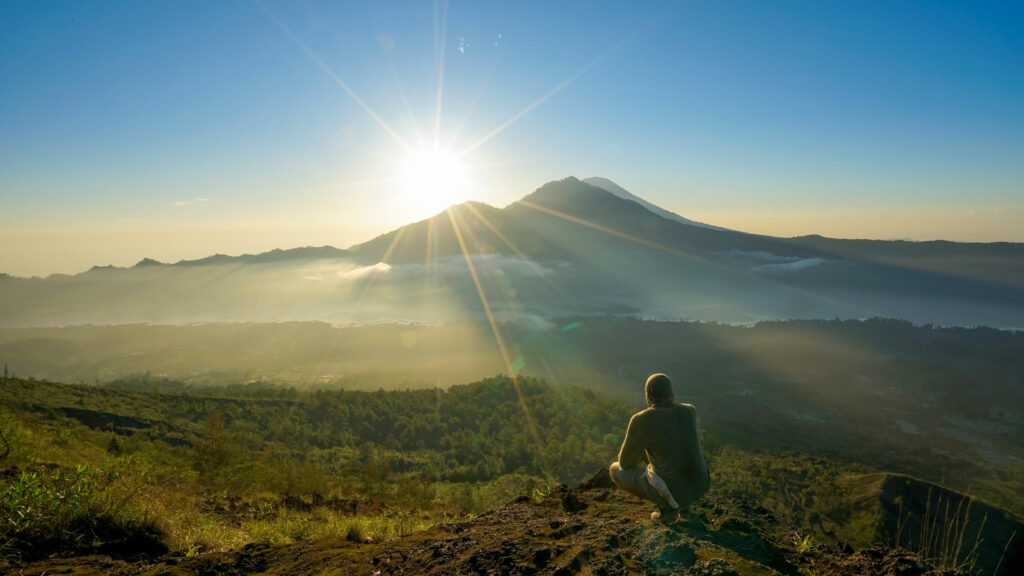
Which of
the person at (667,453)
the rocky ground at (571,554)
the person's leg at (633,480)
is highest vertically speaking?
the person at (667,453)

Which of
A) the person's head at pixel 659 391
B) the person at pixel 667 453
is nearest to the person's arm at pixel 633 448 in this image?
the person at pixel 667 453

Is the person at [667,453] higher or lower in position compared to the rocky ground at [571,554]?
higher

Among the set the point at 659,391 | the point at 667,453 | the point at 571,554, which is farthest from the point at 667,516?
the point at 571,554

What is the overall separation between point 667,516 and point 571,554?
1.47m

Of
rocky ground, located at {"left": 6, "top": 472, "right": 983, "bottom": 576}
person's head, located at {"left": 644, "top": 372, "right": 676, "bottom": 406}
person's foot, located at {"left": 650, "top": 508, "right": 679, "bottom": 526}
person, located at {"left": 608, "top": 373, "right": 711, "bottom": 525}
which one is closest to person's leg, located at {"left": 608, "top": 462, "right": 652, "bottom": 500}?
Answer: person, located at {"left": 608, "top": 373, "right": 711, "bottom": 525}

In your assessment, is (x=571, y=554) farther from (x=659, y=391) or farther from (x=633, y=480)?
(x=659, y=391)

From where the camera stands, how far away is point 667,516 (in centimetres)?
482

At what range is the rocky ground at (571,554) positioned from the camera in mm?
3791

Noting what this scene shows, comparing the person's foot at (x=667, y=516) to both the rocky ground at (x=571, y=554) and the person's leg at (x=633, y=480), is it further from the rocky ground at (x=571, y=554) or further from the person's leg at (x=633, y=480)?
the person's leg at (x=633, y=480)

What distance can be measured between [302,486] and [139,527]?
27.9 ft

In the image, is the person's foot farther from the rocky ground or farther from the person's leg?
the person's leg

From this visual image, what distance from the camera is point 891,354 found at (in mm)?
161750

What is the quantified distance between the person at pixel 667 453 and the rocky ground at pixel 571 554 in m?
0.30

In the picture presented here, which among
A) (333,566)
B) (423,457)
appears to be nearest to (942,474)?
(423,457)
